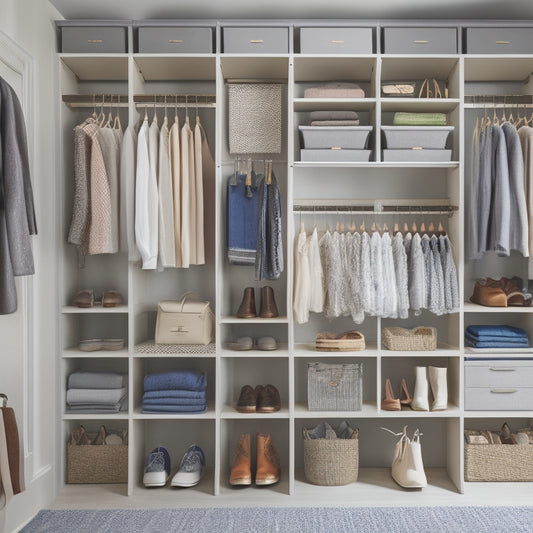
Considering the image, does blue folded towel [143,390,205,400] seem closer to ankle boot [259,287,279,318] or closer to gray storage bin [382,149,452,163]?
ankle boot [259,287,279,318]

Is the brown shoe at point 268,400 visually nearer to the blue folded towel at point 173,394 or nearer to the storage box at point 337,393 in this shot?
the storage box at point 337,393

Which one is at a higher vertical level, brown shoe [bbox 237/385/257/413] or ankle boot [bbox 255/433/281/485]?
brown shoe [bbox 237/385/257/413]

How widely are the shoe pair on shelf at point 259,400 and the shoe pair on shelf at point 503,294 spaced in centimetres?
135

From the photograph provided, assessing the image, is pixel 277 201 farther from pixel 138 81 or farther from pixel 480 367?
pixel 480 367

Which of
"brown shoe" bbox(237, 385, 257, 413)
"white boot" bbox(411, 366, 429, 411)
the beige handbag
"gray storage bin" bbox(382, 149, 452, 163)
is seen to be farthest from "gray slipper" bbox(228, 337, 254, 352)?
"gray storage bin" bbox(382, 149, 452, 163)

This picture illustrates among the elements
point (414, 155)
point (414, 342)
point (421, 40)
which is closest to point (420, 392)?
point (414, 342)

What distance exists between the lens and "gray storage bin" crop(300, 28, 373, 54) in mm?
3453

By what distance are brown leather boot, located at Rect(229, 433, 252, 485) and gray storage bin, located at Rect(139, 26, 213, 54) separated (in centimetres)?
228

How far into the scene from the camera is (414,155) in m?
3.48

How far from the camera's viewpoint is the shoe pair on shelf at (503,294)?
3.52m

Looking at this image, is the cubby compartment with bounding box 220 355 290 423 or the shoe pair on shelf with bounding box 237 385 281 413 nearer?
the shoe pair on shelf with bounding box 237 385 281 413

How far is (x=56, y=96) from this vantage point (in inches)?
138

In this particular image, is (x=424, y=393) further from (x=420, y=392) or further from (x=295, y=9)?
(x=295, y=9)

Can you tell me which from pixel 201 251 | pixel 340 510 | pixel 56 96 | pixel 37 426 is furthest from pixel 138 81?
pixel 340 510
